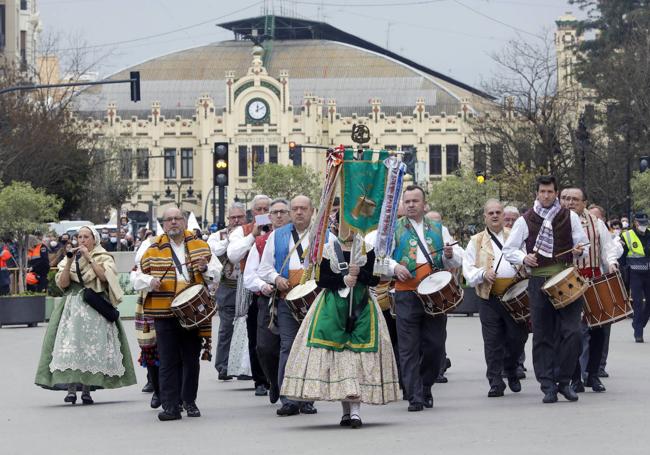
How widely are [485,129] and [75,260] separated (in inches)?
1739

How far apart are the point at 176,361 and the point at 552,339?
3.20m

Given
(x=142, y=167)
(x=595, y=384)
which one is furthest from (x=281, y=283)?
(x=142, y=167)

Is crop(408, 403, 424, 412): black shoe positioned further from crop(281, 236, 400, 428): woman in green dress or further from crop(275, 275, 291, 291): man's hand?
crop(275, 275, 291, 291): man's hand

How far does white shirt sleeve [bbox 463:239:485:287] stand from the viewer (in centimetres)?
1616

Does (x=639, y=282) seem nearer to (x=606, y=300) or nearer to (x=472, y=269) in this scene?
(x=472, y=269)

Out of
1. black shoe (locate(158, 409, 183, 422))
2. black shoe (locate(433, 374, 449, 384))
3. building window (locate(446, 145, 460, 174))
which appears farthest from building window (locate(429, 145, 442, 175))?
black shoe (locate(158, 409, 183, 422))

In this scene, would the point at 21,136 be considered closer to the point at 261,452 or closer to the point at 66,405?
the point at 66,405

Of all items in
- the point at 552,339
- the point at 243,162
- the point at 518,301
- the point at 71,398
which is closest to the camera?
the point at 552,339

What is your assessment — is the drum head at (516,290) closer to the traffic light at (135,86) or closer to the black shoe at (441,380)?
the black shoe at (441,380)

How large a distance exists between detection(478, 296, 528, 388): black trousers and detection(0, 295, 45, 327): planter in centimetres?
1751

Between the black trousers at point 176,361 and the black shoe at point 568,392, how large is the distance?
120 inches

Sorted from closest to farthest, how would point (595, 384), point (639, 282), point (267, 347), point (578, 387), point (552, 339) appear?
point (552, 339)
point (267, 347)
point (578, 387)
point (595, 384)
point (639, 282)

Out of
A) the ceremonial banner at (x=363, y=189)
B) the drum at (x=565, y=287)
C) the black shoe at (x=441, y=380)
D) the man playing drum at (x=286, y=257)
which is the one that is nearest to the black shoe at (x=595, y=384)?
the drum at (x=565, y=287)

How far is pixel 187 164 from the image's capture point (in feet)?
407
